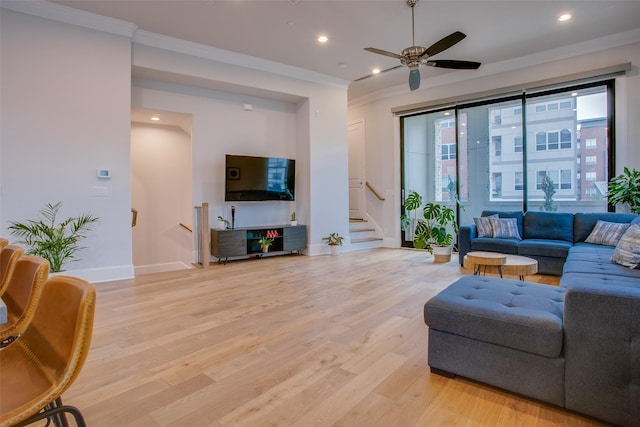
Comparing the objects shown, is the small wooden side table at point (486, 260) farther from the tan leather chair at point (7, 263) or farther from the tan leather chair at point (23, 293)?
→ the tan leather chair at point (7, 263)

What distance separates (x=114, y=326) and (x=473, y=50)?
5.96m

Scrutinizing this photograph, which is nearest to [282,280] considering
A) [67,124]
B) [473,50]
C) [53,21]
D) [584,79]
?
[67,124]

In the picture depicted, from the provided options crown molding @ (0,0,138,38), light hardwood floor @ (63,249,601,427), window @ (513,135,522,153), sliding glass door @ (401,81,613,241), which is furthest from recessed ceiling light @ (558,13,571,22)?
crown molding @ (0,0,138,38)

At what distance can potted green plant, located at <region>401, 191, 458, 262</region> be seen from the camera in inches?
218

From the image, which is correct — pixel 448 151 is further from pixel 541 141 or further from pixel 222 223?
pixel 222 223

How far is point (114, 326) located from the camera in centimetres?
275

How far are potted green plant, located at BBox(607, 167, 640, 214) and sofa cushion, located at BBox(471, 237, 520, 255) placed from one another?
1411 millimetres

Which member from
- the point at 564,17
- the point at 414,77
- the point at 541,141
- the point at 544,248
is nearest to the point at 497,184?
the point at 541,141

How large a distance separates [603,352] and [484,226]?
3858mm

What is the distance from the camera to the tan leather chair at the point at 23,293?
1221mm

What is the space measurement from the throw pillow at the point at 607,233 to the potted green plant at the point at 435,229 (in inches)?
75.0

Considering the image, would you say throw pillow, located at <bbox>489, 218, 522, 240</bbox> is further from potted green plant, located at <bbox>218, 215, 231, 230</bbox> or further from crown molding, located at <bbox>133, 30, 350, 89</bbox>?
potted green plant, located at <bbox>218, 215, 231, 230</bbox>

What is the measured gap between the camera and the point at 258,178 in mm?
5844

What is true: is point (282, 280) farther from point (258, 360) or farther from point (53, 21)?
point (53, 21)
